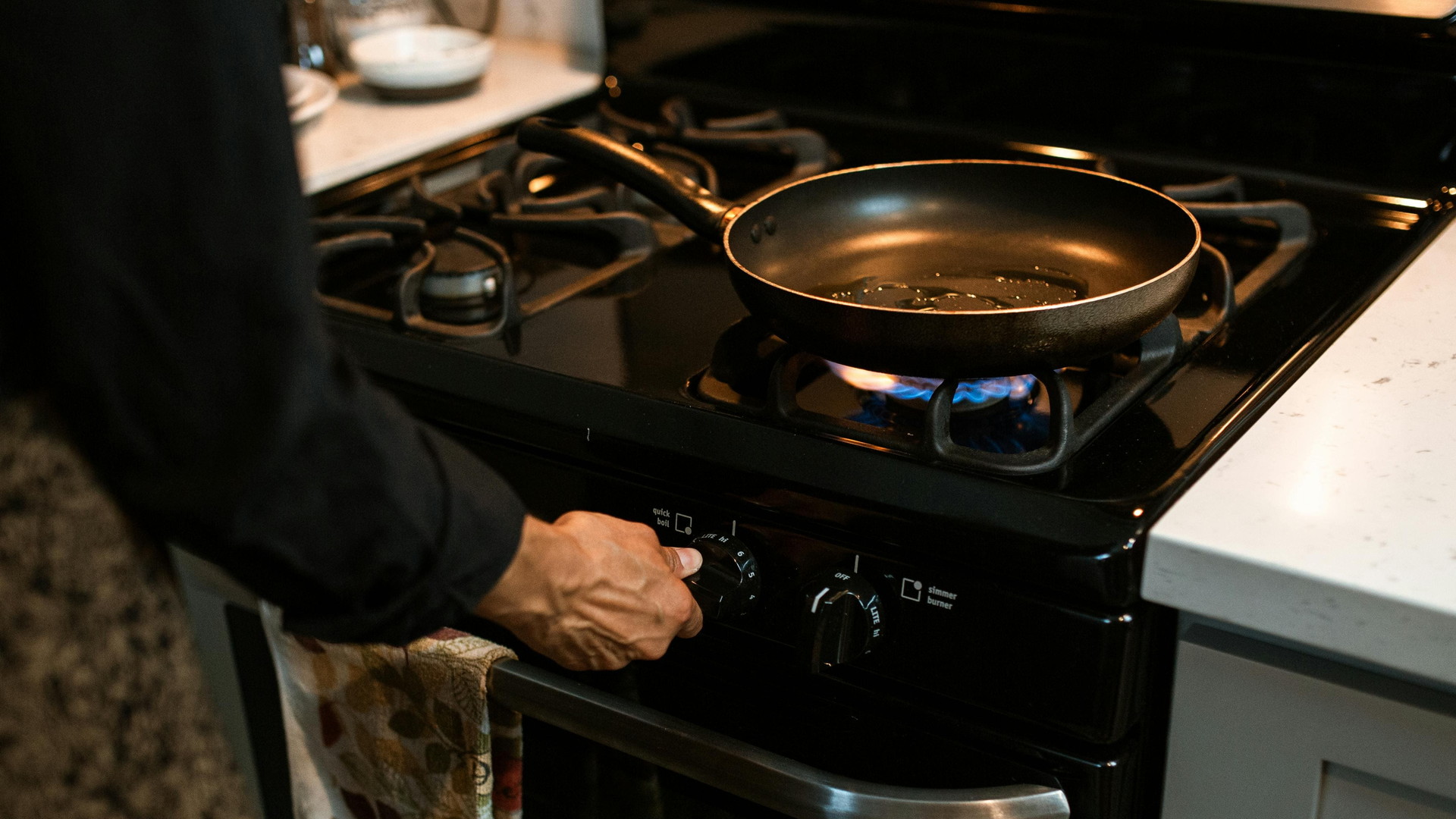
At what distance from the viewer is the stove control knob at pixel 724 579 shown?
2.24 feet

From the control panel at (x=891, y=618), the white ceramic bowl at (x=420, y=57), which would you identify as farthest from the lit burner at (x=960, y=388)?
the white ceramic bowl at (x=420, y=57)

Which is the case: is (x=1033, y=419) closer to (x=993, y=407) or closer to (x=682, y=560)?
(x=993, y=407)

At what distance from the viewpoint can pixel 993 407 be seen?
2.41 feet

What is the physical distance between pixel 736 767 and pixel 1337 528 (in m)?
0.33

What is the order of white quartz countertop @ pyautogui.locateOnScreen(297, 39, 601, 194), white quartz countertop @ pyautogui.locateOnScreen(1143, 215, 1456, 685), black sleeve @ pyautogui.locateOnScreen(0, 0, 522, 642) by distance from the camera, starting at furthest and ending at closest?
white quartz countertop @ pyautogui.locateOnScreen(297, 39, 601, 194) → white quartz countertop @ pyautogui.locateOnScreen(1143, 215, 1456, 685) → black sleeve @ pyautogui.locateOnScreen(0, 0, 522, 642)

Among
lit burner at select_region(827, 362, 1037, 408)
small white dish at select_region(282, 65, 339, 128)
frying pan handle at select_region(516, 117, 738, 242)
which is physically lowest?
lit burner at select_region(827, 362, 1037, 408)

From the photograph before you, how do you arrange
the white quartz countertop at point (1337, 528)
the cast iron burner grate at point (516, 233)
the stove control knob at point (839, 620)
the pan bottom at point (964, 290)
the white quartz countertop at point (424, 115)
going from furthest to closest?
the white quartz countertop at point (424, 115)
the cast iron burner grate at point (516, 233)
the pan bottom at point (964, 290)
the stove control knob at point (839, 620)
the white quartz countertop at point (1337, 528)

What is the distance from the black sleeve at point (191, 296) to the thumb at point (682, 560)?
20 centimetres

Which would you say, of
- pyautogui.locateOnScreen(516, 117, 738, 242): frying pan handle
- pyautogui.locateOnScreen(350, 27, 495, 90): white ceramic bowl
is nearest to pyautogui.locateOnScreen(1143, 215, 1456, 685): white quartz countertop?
pyautogui.locateOnScreen(516, 117, 738, 242): frying pan handle

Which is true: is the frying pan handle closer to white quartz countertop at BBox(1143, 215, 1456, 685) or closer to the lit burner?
the lit burner

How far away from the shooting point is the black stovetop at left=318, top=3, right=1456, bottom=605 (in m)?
0.62

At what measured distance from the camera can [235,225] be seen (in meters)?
0.42

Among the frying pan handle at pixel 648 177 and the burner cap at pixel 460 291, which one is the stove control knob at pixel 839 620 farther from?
the burner cap at pixel 460 291

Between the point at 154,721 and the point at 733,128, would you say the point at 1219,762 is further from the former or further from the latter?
the point at 733,128
